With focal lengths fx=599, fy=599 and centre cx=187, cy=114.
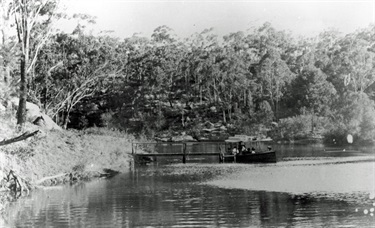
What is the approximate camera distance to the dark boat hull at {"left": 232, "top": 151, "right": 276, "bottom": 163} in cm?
4825

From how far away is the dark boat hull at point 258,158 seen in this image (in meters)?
48.2

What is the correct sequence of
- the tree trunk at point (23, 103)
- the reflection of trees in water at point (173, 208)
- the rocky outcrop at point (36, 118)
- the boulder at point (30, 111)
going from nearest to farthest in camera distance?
the reflection of trees in water at point (173, 208), the tree trunk at point (23, 103), the boulder at point (30, 111), the rocky outcrop at point (36, 118)

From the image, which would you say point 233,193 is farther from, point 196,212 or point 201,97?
point 201,97

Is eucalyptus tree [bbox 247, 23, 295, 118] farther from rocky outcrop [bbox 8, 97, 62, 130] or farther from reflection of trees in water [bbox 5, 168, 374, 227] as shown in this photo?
reflection of trees in water [bbox 5, 168, 374, 227]

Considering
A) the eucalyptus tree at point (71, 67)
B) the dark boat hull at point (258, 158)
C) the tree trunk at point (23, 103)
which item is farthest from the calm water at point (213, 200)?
the eucalyptus tree at point (71, 67)

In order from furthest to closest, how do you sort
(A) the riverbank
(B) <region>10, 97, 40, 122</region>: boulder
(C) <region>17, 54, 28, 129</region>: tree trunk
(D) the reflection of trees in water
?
(B) <region>10, 97, 40, 122</region>: boulder < (C) <region>17, 54, 28, 129</region>: tree trunk < (A) the riverbank < (D) the reflection of trees in water

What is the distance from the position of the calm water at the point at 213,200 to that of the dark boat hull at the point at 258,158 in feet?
19.2

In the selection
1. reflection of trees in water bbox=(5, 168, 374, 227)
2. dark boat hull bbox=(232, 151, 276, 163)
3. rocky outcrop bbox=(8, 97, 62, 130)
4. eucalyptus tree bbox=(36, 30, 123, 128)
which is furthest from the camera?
eucalyptus tree bbox=(36, 30, 123, 128)

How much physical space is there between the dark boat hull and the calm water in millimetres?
5862

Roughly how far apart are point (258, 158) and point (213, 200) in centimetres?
2281

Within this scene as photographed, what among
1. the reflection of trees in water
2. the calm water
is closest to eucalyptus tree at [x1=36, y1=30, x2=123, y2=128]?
the calm water

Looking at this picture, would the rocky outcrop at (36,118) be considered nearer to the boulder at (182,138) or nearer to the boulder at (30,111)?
the boulder at (30,111)

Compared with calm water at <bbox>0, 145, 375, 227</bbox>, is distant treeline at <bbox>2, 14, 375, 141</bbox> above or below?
above

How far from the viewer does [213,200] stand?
26.9 m
